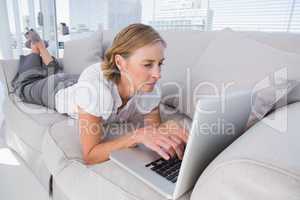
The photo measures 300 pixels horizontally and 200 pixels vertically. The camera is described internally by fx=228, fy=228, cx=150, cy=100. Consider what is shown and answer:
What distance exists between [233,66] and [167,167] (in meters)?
0.55

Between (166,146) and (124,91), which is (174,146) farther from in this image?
(124,91)

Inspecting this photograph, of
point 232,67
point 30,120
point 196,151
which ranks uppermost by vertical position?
point 232,67

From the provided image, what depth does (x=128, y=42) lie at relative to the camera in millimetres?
860


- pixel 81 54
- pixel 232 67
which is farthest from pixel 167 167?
pixel 81 54

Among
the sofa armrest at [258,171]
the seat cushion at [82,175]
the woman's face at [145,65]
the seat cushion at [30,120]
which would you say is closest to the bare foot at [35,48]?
the seat cushion at [30,120]

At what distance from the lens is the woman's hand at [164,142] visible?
2.19 ft

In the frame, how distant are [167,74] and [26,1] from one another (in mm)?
3131

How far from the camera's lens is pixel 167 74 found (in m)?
1.27

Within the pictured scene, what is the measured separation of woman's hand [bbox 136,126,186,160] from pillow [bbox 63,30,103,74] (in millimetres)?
1100

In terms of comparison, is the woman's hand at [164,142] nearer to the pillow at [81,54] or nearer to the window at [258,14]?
the pillow at [81,54]

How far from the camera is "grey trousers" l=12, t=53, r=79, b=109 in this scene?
135 centimetres

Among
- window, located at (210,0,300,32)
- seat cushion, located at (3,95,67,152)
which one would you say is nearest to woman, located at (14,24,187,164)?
seat cushion, located at (3,95,67,152)

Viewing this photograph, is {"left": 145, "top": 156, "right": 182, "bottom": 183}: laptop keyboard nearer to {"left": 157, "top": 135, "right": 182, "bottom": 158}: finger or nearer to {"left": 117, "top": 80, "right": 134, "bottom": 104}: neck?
{"left": 157, "top": 135, "right": 182, "bottom": 158}: finger

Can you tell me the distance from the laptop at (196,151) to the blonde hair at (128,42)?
349mm
